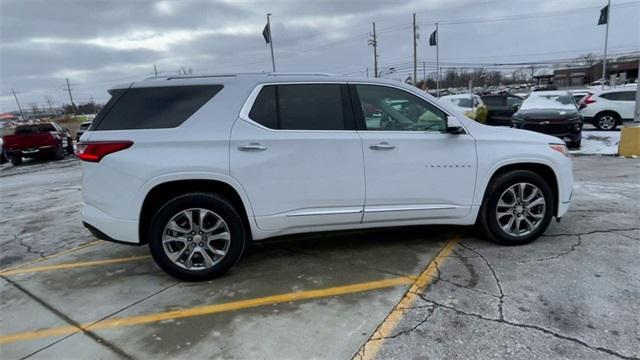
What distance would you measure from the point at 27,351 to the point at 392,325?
258cm

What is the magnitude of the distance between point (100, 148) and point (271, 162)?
58.9 inches

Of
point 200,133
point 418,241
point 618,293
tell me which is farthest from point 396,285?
point 200,133

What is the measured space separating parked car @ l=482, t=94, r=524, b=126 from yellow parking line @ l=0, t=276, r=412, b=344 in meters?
16.1

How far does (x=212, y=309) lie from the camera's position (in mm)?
3393

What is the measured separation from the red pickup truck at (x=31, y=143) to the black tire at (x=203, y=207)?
56.4 ft

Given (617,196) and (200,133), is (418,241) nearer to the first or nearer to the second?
(200,133)

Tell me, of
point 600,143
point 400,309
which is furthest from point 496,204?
point 600,143

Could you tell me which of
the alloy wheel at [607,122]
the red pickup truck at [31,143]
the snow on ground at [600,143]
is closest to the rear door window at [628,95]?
the alloy wheel at [607,122]

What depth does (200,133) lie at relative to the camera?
3754 mm

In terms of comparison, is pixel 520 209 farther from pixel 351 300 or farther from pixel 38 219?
pixel 38 219

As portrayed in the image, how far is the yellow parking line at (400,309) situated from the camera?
9.13 feet

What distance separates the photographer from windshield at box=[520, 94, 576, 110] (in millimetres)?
13087

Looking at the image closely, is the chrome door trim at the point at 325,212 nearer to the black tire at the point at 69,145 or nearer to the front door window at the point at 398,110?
the front door window at the point at 398,110

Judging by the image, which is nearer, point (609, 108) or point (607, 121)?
point (609, 108)
